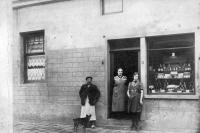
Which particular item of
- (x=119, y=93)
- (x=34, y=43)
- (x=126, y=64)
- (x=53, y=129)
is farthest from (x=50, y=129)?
(x=34, y=43)

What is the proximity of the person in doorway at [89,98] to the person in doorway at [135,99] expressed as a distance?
4.05ft

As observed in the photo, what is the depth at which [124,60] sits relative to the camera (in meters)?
11.2

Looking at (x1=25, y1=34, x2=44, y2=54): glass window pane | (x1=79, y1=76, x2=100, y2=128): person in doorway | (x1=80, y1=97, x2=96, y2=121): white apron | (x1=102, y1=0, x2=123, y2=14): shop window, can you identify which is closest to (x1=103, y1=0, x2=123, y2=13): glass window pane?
(x1=102, y1=0, x2=123, y2=14): shop window

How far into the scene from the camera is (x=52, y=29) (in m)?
12.7

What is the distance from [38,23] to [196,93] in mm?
6573

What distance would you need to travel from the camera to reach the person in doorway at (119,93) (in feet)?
35.8

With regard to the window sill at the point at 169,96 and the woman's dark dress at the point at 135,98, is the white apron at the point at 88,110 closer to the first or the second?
the woman's dark dress at the point at 135,98

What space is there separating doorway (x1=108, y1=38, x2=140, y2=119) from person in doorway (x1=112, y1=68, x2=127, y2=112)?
0.55 feet

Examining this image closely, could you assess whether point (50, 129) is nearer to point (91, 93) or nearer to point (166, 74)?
point (91, 93)

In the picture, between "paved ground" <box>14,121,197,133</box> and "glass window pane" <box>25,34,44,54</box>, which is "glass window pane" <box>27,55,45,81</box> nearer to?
"glass window pane" <box>25,34,44,54</box>

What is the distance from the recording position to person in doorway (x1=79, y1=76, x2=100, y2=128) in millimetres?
11164

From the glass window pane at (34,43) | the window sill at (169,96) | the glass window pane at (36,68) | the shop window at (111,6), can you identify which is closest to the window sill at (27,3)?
the glass window pane at (34,43)

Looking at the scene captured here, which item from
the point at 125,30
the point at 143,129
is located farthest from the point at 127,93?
the point at 125,30

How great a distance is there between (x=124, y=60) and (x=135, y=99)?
1512 mm
